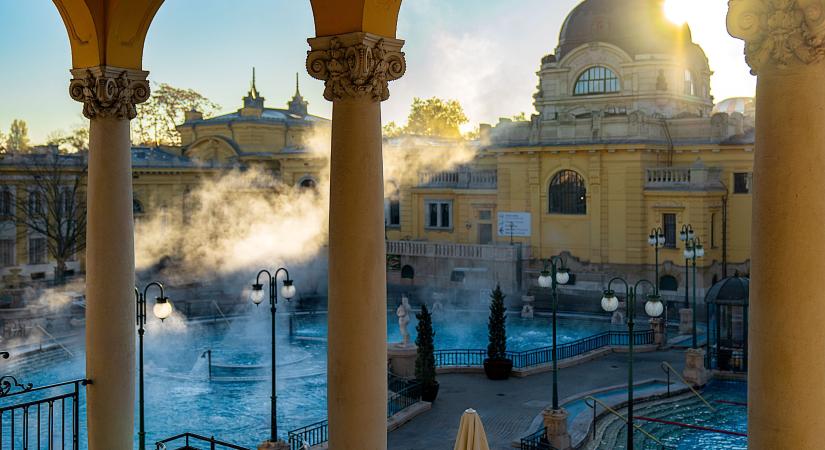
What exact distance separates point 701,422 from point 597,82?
101 ft

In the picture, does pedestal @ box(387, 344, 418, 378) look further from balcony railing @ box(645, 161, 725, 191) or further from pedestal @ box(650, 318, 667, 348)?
balcony railing @ box(645, 161, 725, 191)

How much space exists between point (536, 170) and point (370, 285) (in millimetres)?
38121

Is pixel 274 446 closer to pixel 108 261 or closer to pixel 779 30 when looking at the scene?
pixel 108 261

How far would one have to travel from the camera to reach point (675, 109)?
47.2 meters

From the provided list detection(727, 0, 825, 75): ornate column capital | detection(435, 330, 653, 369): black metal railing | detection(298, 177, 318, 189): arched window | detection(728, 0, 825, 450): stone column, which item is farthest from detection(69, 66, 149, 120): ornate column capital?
detection(298, 177, 318, 189): arched window

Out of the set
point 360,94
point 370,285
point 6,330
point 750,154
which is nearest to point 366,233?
point 370,285

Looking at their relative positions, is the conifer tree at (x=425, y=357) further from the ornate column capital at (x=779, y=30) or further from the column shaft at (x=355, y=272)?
the ornate column capital at (x=779, y=30)

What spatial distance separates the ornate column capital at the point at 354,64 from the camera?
6.65 meters

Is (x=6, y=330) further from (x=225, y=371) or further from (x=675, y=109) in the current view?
(x=675, y=109)

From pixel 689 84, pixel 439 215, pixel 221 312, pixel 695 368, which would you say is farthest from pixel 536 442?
pixel 689 84

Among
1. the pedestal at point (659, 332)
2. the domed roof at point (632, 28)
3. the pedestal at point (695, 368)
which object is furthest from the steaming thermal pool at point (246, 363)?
the domed roof at point (632, 28)

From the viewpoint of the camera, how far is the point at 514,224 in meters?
44.9

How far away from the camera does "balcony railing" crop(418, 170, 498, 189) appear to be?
4728 cm

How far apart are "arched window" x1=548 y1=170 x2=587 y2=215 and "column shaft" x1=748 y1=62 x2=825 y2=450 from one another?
38476 mm
